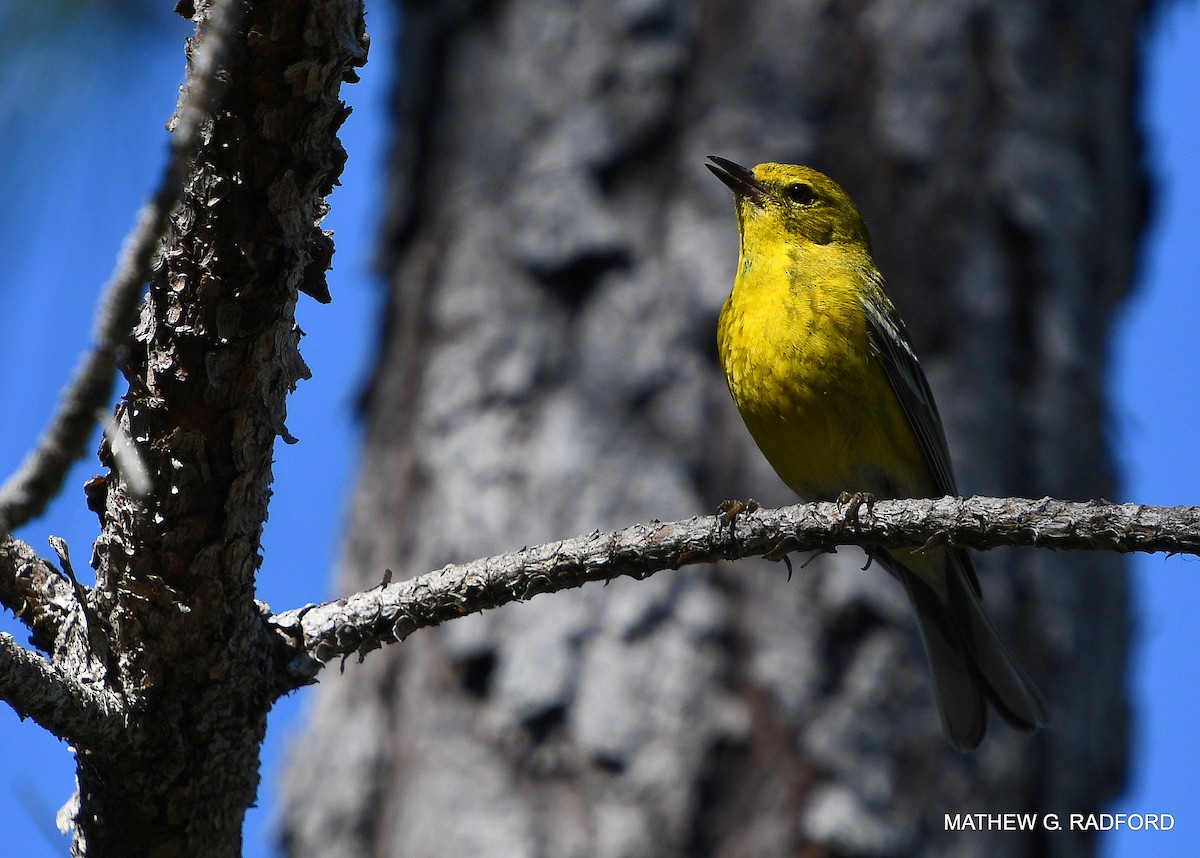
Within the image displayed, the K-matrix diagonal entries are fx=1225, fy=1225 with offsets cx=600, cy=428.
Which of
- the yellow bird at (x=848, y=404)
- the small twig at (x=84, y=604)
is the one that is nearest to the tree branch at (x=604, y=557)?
the small twig at (x=84, y=604)

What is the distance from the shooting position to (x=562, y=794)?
425cm

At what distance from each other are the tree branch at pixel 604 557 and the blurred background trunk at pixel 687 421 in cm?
222

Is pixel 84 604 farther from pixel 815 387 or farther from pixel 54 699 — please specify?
pixel 815 387

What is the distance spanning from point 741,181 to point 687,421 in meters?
0.94

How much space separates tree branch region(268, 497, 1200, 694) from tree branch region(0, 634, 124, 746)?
31 cm

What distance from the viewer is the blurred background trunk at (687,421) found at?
14.1 feet

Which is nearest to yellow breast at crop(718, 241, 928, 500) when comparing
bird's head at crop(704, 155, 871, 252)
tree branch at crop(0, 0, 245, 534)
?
bird's head at crop(704, 155, 871, 252)

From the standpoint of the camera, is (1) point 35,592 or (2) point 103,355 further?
(1) point 35,592

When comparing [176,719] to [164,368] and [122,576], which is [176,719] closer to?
[122,576]

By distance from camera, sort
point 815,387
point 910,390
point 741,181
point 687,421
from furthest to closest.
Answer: point 687,421 → point 741,181 → point 910,390 → point 815,387

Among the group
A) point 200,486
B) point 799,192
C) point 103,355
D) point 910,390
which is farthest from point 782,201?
point 103,355

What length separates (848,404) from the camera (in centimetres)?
407

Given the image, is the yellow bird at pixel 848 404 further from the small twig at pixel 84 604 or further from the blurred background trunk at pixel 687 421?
the small twig at pixel 84 604

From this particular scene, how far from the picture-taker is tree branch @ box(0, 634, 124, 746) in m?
1.76
